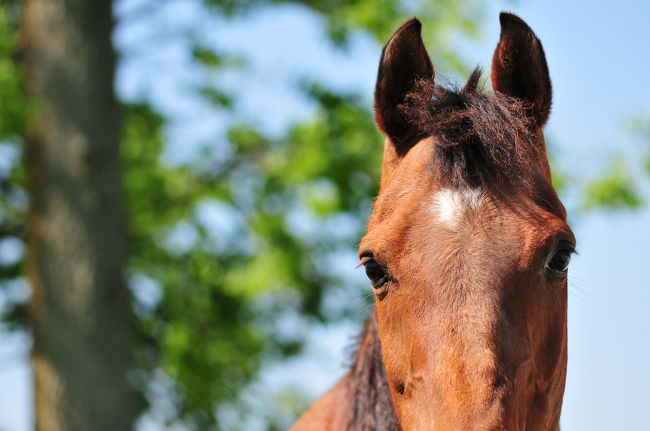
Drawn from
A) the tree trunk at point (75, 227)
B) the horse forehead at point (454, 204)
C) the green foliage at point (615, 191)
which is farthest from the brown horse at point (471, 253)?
the green foliage at point (615, 191)

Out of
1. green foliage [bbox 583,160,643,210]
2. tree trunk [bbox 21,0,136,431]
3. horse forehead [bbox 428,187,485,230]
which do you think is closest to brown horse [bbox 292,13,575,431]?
horse forehead [bbox 428,187,485,230]

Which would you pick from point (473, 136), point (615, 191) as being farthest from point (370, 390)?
point (615, 191)

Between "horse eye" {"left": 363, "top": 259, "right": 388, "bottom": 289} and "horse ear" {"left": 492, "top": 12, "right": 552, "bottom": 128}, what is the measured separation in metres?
0.81

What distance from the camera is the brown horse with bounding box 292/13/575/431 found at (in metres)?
1.83

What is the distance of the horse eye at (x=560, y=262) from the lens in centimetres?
207

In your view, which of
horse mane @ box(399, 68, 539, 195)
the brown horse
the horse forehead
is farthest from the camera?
horse mane @ box(399, 68, 539, 195)

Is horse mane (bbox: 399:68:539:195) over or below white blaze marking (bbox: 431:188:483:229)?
over

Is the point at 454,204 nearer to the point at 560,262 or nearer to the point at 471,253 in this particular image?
the point at 471,253

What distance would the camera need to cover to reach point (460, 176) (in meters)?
2.14

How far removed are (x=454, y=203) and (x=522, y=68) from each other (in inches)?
29.7

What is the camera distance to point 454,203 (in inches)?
82.7

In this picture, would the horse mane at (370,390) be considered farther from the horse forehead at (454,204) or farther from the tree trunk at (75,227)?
the tree trunk at (75,227)

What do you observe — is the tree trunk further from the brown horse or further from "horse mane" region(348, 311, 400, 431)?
the brown horse

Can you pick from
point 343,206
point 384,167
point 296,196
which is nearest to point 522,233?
point 384,167
